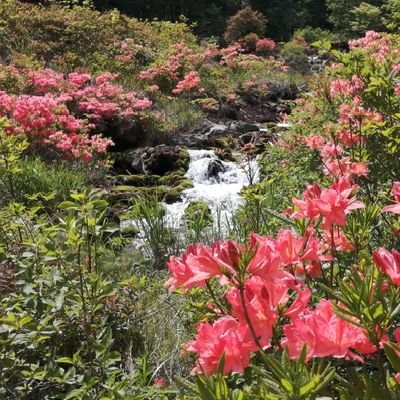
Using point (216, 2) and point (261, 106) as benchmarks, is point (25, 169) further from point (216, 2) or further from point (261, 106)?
point (216, 2)

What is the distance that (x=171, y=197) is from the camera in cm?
664

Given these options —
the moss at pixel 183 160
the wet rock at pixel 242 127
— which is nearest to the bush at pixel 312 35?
the wet rock at pixel 242 127

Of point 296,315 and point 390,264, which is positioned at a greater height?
point 390,264

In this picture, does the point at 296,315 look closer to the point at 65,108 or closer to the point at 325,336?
the point at 325,336

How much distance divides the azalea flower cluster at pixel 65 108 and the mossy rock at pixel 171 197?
3.51 feet

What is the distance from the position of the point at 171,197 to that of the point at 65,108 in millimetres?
1970

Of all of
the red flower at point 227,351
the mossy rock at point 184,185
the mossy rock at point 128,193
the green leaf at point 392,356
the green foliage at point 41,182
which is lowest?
the mossy rock at point 184,185

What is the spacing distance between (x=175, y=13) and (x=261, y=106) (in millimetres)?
16405

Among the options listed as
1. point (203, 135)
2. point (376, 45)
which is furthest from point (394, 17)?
point (203, 135)

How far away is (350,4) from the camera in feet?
93.7

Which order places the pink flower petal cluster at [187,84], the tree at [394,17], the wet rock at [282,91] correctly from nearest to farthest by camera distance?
the tree at [394,17], the pink flower petal cluster at [187,84], the wet rock at [282,91]

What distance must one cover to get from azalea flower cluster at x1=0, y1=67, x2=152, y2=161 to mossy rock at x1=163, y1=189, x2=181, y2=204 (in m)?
1.07

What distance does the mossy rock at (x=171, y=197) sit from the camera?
6592 mm

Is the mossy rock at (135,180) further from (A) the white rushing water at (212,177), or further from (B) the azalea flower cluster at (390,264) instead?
(B) the azalea flower cluster at (390,264)
